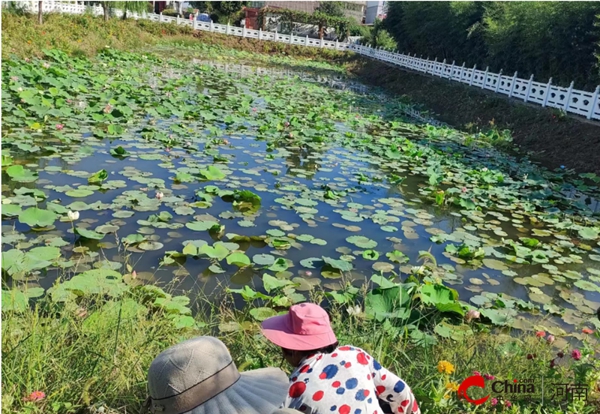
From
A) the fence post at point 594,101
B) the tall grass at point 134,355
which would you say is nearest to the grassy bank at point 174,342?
the tall grass at point 134,355

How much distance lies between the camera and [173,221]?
445 cm

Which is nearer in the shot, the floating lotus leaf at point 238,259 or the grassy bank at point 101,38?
the floating lotus leaf at point 238,259

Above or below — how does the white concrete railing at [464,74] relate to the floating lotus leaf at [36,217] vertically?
above

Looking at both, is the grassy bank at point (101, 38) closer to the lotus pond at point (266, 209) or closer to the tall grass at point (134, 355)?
the lotus pond at point (266, 209)

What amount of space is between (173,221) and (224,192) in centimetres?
85

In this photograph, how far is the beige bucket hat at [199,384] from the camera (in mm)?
1307

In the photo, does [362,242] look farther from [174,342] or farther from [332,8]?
[332,8]

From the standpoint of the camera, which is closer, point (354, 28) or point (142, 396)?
point (142, 396)

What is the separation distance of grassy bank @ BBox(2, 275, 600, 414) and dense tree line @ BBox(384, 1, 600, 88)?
9751mm

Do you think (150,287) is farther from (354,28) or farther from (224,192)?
(354,28)

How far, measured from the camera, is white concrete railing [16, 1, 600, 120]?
9.92 meters

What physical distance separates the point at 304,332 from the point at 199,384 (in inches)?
17.9

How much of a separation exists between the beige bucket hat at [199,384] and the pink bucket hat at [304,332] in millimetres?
267

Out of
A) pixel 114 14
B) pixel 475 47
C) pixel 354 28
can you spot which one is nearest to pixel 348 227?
pixel 475 47
